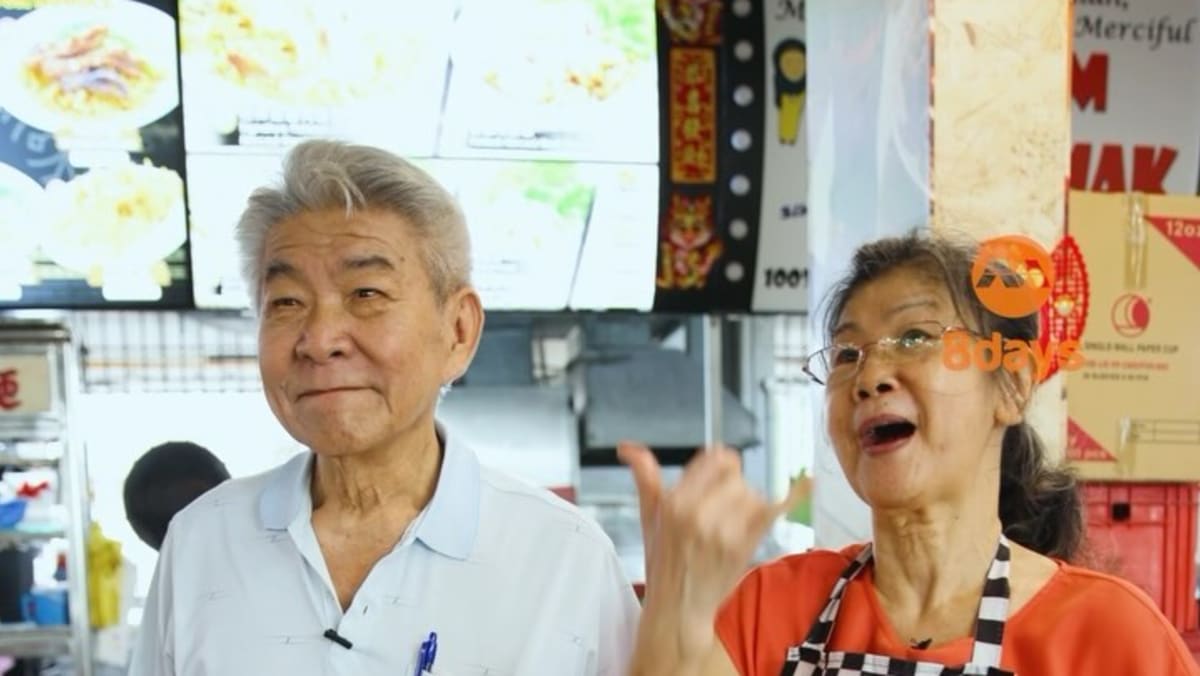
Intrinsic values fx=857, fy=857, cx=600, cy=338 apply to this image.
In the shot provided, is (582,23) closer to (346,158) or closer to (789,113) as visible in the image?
(789,113)

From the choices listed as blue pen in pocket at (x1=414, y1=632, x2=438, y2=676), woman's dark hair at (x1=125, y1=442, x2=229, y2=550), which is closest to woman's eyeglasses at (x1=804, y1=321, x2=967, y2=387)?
blue pen in pocket at (x1=414, y1=632, x2=438, y2=676)

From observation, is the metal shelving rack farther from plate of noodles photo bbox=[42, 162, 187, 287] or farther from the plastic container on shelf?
plate of noodles photo bbox=[42, 162, 187, 287]

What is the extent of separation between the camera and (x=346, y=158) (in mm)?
1375

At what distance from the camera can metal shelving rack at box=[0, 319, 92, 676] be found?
9.55 ft

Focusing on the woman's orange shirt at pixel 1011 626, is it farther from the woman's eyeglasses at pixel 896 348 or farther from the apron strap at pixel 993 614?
the woman's eyeglasses at pixel 896 348

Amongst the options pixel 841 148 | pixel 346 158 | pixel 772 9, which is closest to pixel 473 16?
pixel 772 9

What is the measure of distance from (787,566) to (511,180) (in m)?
1.99

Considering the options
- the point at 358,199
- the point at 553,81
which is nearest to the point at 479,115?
the point at 553,81

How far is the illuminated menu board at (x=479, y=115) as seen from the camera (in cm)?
293

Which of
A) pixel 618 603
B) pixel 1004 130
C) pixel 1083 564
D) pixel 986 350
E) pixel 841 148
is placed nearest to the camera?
pixel 986 350

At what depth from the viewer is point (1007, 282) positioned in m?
1.35

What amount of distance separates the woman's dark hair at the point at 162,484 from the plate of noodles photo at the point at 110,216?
2.12ft

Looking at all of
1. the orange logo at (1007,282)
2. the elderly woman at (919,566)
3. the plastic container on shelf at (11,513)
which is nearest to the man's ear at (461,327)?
the elderly woman at (919,566)

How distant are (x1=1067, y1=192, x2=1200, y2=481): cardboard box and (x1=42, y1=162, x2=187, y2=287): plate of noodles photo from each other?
9.23ft
